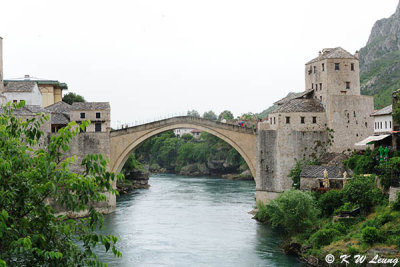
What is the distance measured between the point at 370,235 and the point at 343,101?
50.7 feet

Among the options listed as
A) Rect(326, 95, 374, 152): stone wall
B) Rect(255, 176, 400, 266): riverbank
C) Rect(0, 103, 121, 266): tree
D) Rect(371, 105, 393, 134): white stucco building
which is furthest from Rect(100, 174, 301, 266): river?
Rect(0, 103, 121, 266): tree

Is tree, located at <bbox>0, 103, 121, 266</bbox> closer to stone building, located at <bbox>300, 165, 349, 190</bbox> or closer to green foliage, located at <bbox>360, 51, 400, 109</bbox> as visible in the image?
stone building, located at <bbox>300, 165, 349, 190</bbox>

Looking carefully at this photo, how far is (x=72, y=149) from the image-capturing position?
3703cm

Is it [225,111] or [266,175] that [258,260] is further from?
[225,111]

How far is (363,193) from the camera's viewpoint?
26000mm

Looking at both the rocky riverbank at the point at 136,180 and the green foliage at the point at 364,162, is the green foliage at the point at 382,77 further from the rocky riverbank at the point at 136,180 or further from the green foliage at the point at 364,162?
the green foliage at the point at 364,162

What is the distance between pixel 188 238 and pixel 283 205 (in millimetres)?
5773

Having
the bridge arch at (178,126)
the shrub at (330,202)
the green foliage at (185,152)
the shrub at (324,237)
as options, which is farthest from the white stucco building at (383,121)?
the green foliage at (185,152)

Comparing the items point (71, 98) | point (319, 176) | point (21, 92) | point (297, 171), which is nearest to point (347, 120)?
point (297, 171)

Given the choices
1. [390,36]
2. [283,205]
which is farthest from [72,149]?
[390,36]

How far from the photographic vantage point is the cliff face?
7644 centimetres

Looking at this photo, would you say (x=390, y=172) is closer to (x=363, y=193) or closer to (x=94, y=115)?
(x=363, y=193)

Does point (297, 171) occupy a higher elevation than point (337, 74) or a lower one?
lower

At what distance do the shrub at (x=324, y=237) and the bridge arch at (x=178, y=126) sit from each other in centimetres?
1370
